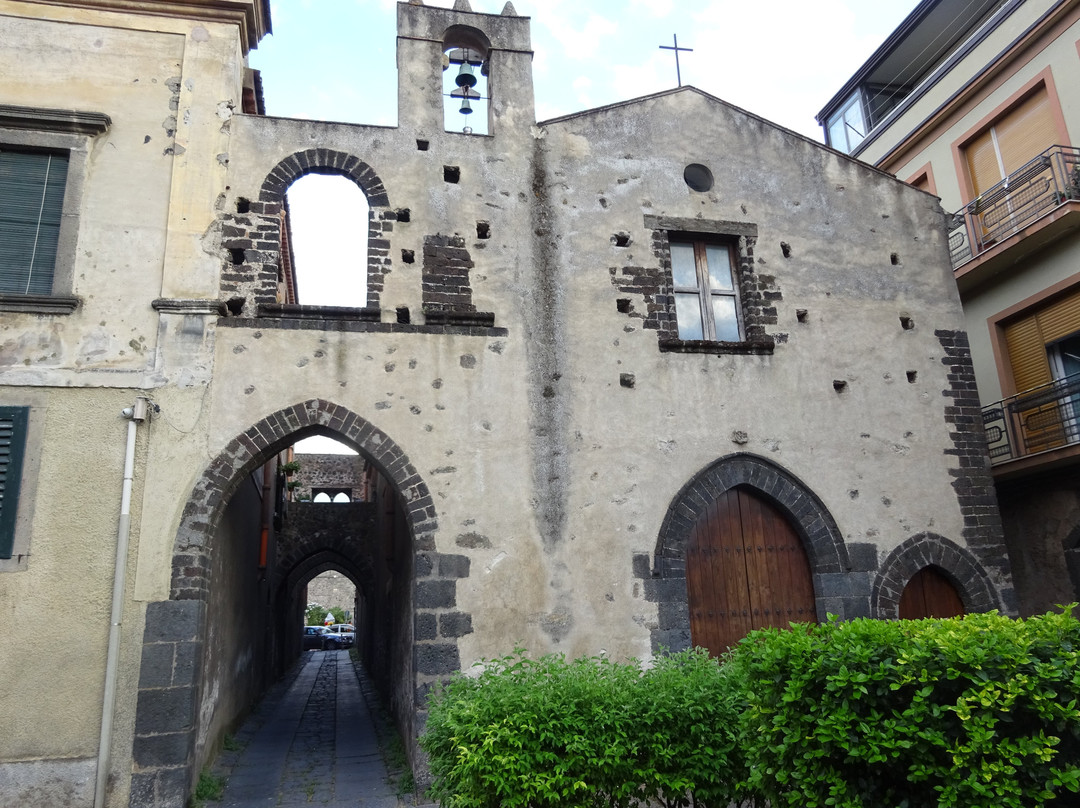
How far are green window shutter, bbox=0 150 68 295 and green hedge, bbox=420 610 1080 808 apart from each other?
5.65 m

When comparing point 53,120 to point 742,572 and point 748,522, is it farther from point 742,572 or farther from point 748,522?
point 742,572

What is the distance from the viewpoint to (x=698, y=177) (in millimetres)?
9539

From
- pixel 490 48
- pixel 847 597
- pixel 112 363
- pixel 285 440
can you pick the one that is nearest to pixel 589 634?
pixel 847 597

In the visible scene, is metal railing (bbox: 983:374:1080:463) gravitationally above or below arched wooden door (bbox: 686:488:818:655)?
above

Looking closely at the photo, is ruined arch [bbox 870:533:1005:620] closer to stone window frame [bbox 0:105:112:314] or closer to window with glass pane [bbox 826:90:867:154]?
stone window frame [bbox 0:105:112:314]

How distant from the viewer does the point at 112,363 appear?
7.33 meters

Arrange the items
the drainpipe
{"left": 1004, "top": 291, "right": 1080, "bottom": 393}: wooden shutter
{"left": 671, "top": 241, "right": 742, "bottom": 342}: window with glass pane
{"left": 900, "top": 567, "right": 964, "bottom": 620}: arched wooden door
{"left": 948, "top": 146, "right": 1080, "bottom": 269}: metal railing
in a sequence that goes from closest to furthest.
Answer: the drainpipe → {"left": 900, "top": 567, "right": 964, "bottom": 620}: arched wooden door → {"left": 671, "top": 241, "right": 742, "bottom": 342}: window with glass pane → {"left": 948, "top": 146, "right": 1080, "bottom": 269}: metal railing → {"left": 1004, "top": 291, "right": 1080, "bottom": 393}: wooden shutter

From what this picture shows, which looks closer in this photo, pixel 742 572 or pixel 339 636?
pixel 742 572

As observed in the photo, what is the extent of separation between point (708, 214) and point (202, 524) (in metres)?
6.29

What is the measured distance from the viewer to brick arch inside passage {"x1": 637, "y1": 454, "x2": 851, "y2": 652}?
7.89m

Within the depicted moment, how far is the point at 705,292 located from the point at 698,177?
1.45 meters

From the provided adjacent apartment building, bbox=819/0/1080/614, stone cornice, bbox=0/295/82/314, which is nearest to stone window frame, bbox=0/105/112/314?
stone cornice, bbox=0/295/82/314

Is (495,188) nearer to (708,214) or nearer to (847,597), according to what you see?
(708,214)

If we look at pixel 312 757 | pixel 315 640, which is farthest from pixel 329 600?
pixel 312 757
